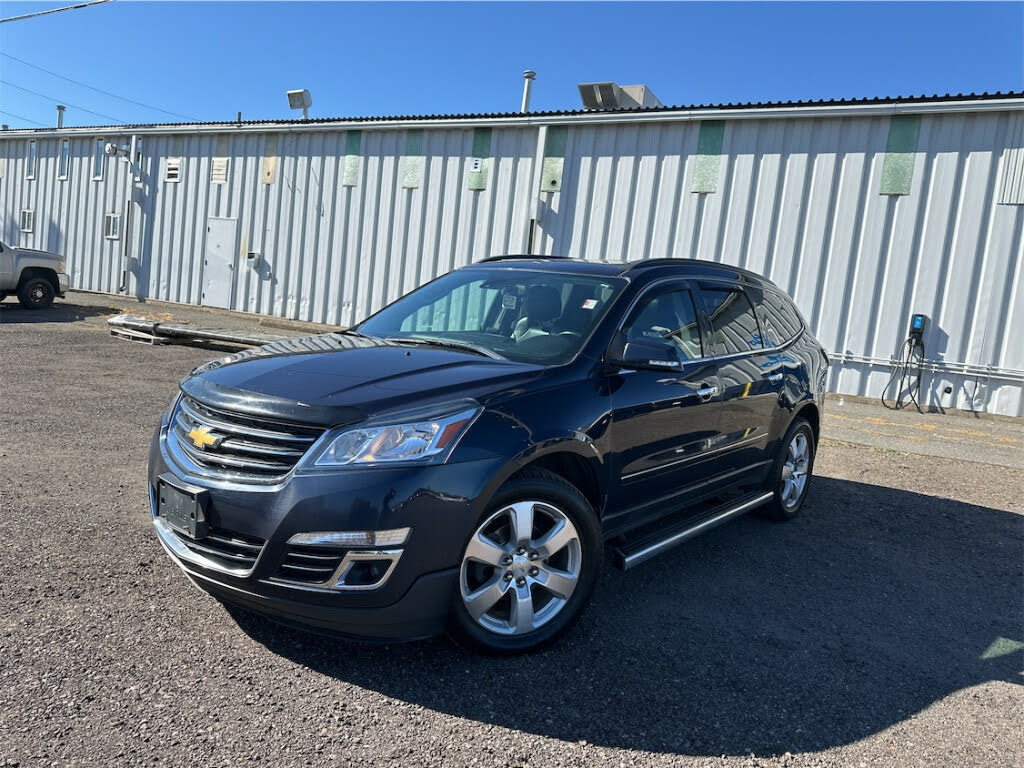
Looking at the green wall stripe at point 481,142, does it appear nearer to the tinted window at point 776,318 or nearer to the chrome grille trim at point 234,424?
the tinted window at point 776,318

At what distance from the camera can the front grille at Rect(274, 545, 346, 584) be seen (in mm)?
2705

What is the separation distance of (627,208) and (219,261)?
396 inches

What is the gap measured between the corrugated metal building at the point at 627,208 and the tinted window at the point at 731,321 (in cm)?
776

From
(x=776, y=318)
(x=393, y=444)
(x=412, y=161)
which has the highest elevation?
(x=412, y=161)

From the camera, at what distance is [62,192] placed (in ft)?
70.8

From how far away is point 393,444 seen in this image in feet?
9.12

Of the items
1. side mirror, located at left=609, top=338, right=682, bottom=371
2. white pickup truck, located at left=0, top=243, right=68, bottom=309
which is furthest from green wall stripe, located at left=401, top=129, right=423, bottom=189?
side mirror, located at left=609, top=338, right=682, bottom=371

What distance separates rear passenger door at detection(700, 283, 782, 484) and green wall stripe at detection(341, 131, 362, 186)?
12813 millimetres

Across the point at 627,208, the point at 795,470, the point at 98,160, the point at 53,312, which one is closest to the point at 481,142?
the point at 627,208

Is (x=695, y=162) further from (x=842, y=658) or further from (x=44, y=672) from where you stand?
(x=44, y=672)

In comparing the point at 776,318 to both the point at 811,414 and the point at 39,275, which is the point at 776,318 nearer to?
the point at 811,414

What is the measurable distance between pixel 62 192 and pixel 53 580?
21836 millimetres

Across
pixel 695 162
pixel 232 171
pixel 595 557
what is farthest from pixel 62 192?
pixel 595 557

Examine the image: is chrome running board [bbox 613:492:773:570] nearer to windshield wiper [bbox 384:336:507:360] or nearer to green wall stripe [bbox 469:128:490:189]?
windshield wiper [bbox 384:336:507:360]
